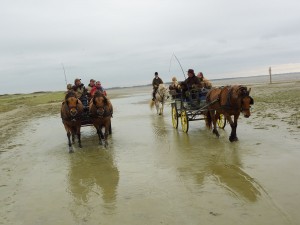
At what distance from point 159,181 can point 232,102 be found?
14.8 ft

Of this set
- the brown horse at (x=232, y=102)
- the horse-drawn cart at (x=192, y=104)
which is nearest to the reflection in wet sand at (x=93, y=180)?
the horse-drawn cart at (x=192, y=104)

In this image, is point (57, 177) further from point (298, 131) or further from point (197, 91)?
point (298, 131)

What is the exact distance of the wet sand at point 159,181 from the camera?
17.8 ft

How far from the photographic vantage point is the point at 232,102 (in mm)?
10531

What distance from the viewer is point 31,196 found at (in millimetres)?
6762

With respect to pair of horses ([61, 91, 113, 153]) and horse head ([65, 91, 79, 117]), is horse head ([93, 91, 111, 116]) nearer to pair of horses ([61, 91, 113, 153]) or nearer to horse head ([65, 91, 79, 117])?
pair of horses ([61, 91, 113, 153])

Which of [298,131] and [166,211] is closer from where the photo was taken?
[166,211]

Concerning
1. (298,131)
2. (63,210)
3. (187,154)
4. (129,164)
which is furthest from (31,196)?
(298,131)

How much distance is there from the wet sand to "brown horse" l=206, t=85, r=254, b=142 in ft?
2.67

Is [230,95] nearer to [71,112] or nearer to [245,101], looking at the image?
[245,101]

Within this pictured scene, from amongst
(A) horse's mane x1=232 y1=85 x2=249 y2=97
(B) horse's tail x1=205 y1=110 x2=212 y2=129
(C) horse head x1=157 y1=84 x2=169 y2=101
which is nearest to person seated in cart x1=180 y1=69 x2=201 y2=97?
(B) horse's tail x1=205 y1=110 x2=212 y2=129

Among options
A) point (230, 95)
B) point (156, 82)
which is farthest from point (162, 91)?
point (230, 95)

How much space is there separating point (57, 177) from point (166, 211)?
359 centimetres

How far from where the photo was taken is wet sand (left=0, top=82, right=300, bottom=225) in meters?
5.43
